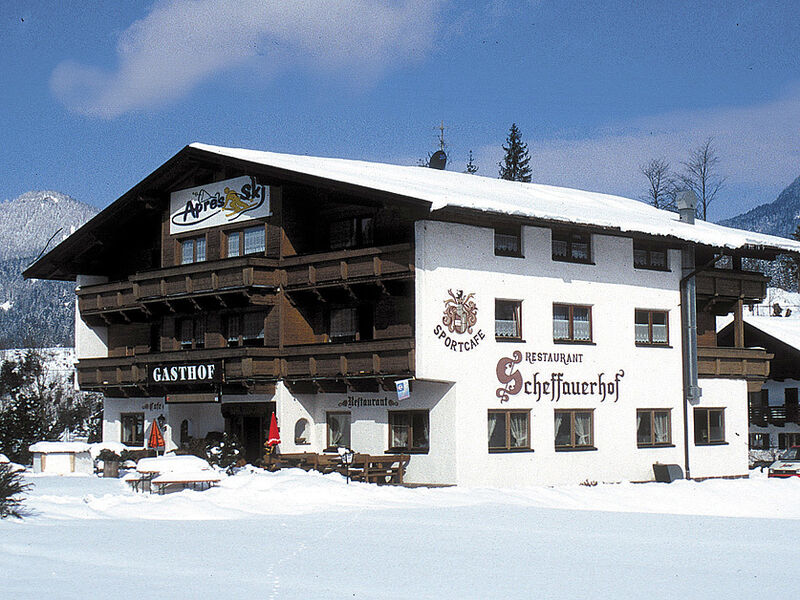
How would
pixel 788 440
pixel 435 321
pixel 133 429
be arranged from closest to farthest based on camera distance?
pixel 435 321
pixel 133 429
pixel 788 440

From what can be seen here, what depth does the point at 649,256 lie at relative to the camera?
1391 inches

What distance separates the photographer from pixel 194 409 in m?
37.2

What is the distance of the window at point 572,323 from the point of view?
32.6 meters

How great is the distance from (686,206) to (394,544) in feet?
79.1

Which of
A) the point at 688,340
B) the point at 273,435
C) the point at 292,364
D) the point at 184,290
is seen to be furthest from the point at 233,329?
the point at 688,340

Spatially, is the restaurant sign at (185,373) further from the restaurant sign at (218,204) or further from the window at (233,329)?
the restaurant sign at (218,204)

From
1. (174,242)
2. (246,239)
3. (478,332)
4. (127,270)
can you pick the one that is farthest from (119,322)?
(478,332)

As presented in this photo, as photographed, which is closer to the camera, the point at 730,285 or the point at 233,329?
the point at 233,329

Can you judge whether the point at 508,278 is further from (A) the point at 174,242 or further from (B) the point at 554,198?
(A) the point at 174,242

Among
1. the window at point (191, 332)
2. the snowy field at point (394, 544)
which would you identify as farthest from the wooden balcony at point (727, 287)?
the window at point (191, 332)

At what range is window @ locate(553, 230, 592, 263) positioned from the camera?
Answer: 108ft

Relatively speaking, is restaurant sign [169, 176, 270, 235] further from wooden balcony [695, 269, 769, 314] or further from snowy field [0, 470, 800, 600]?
wooden balcony [695, 269, 769, 314]

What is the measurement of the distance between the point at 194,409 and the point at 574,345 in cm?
→ 1291

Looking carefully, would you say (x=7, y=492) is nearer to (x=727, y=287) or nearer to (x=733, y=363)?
(x=733, y=363)
